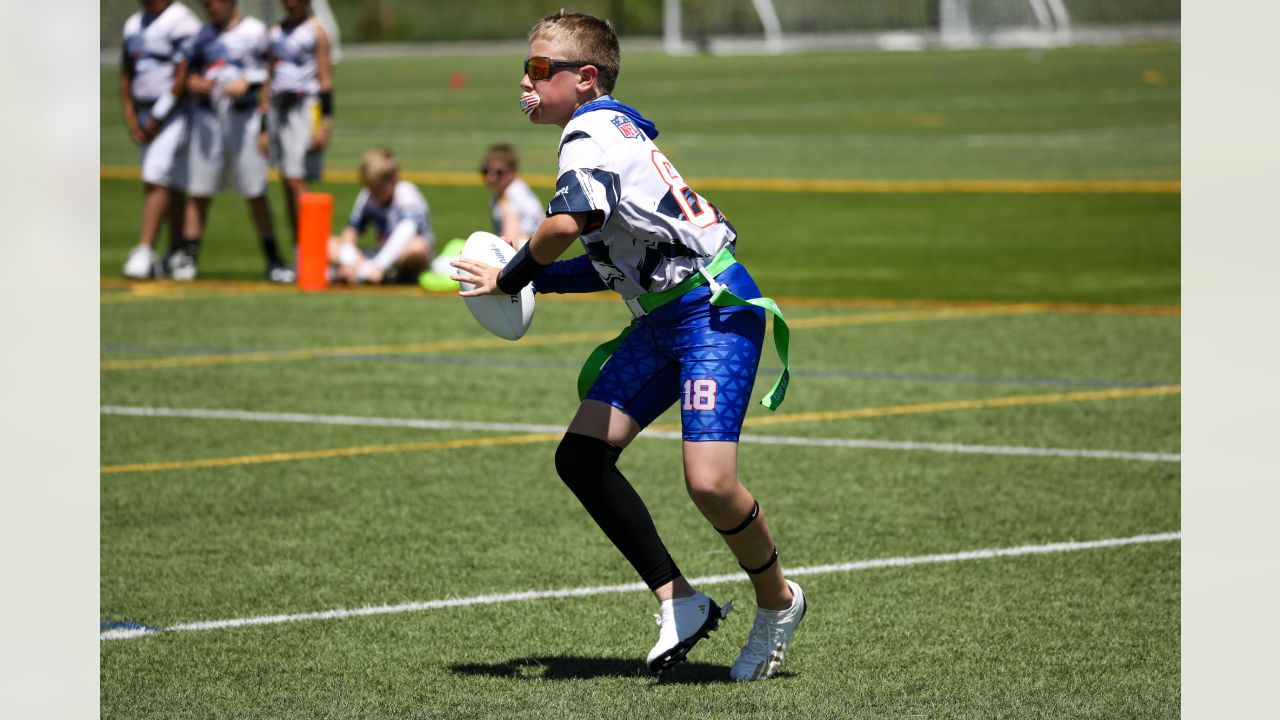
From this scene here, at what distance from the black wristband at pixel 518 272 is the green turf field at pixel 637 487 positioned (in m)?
1.10

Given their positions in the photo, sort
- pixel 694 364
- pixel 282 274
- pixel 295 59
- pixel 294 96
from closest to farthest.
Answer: pixel 694 364
pixel 282 274
pixel 295 59
pixel 294 96

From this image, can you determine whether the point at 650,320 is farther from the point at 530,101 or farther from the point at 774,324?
the point at 530,101

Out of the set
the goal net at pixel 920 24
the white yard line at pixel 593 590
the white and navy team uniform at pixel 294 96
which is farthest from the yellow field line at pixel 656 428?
the goal net at pixel 920 24

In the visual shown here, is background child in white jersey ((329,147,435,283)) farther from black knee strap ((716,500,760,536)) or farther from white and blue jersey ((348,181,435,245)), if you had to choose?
black knee strap ((716,500,760,536))

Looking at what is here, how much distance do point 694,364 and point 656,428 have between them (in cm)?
474

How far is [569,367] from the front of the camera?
467 inches

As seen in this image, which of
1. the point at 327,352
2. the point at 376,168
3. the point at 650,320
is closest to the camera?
the point at 650,320

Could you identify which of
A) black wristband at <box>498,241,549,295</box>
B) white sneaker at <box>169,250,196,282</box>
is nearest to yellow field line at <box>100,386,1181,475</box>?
black wristband at <box>498,241,549,295</box>

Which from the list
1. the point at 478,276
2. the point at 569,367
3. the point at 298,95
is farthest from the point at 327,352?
the point at 478,276

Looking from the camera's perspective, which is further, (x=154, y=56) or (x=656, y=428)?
(x=154, y=56)

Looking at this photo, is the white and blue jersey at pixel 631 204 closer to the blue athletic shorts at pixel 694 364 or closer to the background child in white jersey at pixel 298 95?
the blue athletic shorts at pixel 694 364

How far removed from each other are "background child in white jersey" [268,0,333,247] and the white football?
38.0 ft
